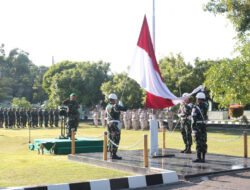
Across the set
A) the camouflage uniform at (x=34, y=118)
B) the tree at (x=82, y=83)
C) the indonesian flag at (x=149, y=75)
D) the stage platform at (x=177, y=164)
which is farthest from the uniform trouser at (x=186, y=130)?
the tree at (x=82, y=83)

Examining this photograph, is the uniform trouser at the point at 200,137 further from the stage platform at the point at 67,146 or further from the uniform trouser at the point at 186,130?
the stage platform at the point at 67,146

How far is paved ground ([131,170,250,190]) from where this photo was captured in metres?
7.30

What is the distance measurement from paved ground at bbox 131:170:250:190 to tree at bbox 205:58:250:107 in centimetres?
1164

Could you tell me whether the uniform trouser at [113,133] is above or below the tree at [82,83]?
below

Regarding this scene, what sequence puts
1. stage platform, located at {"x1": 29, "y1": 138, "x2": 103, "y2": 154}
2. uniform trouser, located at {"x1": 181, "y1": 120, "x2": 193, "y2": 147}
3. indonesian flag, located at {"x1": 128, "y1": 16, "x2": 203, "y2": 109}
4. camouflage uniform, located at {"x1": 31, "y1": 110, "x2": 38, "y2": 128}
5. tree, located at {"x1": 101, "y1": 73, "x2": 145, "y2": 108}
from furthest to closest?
tree, located at {"x1": 101, "y1": 73, "x2": 145, "y2": 108} → camouflage uniform, located at {"x1": 31, "y1": 110, "x2": 38, "y2": 128} → stage platform, located at {"x1": 29, "y1": 138, "x2": 103, "y2": 154} → uniform trouser, located at {"x1": 181, "y1": 120, "x2": 193, "y2": 147} → indonesian flag, located at {"x1": 128, "y1": 16, "x2": 203, "y2": 109}

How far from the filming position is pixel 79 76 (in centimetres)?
4388

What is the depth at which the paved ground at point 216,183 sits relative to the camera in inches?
287

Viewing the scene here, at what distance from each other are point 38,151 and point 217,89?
11436 millimetres

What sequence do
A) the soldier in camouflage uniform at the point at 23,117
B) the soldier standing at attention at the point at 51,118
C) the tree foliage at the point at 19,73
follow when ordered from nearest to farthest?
the soldier in camouflage uniform at the point at 23,117
the soldier standing at attention at the point at 51,118
the tree foliage at the point at 19,73

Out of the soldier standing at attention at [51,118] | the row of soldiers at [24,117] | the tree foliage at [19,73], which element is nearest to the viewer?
the row of soldiers at [24,117]

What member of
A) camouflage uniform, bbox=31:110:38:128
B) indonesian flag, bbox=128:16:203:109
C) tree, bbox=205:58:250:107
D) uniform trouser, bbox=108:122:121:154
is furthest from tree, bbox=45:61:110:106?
uniform trouser, bbox=108:122:121:154

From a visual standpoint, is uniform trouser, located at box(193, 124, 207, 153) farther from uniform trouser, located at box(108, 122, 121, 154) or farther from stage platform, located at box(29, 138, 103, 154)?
stage platform, located at box(29, 138, 103, 154)

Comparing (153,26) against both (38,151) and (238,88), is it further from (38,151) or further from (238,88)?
(238,88)

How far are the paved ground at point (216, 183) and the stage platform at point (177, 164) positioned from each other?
21cm
